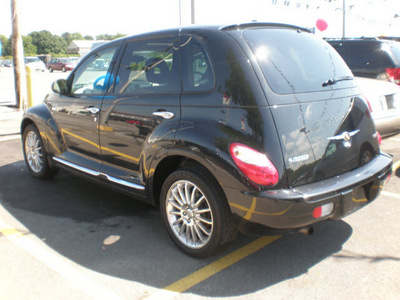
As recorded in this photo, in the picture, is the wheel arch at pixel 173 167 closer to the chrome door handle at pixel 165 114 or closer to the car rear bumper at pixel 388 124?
the chrome door handle at pixel 165 114

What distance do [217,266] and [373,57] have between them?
20.1ft

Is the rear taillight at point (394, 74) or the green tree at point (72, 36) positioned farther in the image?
the green tree at point (72, 36)

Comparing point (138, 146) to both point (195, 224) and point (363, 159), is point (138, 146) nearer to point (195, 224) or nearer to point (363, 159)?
point (195, 224)

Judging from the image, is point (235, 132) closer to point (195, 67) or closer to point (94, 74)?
point (195, 67)

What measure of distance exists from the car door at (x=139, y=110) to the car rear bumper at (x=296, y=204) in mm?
870

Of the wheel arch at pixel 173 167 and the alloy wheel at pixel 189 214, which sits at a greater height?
the wheel arch at pixel 173 167

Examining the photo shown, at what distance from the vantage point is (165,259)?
335 centimetres

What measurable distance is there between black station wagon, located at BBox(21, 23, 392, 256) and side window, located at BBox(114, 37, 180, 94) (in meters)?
0.01

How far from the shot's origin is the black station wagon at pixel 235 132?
2848 mm

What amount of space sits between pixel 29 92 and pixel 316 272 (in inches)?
434

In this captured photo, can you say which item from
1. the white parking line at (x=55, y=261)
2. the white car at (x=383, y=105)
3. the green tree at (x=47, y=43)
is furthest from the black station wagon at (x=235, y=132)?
the green tree at (x=47, y=43)

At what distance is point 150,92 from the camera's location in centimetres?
367

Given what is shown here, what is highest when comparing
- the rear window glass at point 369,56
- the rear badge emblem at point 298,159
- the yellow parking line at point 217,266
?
the rear window glass at point 369,56

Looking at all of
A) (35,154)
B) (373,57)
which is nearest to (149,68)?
(35,154)
